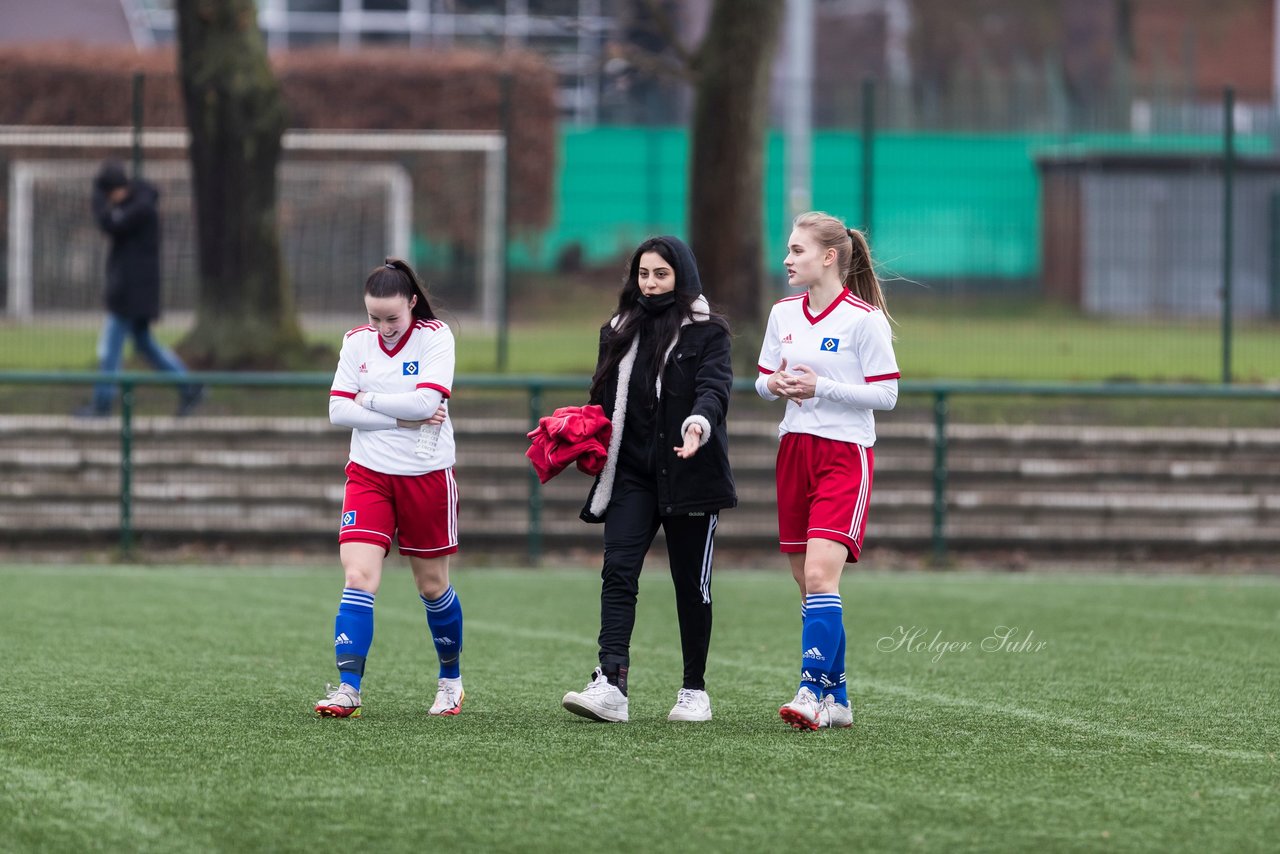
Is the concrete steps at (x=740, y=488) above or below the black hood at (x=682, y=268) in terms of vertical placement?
below

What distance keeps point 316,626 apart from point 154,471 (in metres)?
3.65

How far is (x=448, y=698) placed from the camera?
6.46 meters

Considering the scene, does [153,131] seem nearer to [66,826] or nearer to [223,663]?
[223,663]

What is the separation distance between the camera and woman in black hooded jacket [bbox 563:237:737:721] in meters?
6.25

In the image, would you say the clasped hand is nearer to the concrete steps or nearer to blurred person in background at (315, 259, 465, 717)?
blurred person in background at (315, 259, 465, 717)

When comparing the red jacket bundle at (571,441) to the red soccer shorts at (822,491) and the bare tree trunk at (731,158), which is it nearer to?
the red soccer shorts at (822,491)

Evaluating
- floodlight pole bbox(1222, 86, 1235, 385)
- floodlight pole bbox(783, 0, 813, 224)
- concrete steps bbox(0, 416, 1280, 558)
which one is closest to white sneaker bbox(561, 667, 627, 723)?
concrete steps bbox(0, 416, 1280, 558)

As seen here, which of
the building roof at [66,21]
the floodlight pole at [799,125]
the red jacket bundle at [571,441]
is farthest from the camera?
the building roof at [66,21]

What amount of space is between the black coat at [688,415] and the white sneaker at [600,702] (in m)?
0.63

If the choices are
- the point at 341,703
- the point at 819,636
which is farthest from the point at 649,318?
the point at 341,703

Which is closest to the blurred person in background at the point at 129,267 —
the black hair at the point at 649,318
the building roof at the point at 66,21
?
the black hair at the point at 649,318

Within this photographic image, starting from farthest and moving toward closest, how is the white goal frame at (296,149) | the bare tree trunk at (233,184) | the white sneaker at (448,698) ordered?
1. the white goal frame at (296,149)
2. the bare tree trunk at (233,184)
3. the white sneaker at (448,698)

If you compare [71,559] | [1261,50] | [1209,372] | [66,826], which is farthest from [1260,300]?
[1261,50]

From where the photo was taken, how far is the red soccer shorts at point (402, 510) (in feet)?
20.8
